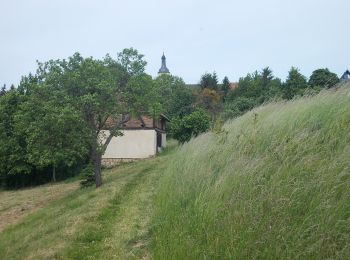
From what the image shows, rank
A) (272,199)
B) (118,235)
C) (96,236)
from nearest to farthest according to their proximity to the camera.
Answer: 1. (272,199)
2. (118,235)
3. (96,236)

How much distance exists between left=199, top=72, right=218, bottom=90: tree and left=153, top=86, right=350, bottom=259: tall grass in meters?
49.4

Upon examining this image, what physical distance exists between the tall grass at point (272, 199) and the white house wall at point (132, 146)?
89.3ft

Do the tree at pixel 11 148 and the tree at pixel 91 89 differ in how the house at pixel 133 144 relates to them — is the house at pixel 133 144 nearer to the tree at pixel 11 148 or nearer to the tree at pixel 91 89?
the tree at pixel 11 148

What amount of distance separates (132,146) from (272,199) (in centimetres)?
3085

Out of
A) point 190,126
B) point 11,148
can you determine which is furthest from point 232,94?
point 11,148

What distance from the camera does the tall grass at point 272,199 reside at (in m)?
4.63

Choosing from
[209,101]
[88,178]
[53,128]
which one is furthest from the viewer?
[209,101]

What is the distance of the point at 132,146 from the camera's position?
35.7 m

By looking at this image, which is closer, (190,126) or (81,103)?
(81,103)

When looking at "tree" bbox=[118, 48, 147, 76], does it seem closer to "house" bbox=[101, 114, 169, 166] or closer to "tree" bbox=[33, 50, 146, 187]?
"tree" bbox=[33, 50, 146, 187]

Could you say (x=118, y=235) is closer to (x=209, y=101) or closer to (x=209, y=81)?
(x=209, y=101)

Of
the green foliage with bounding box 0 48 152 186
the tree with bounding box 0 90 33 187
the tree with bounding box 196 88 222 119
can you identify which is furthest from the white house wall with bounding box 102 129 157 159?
the tree with bounding box 196 88 222 119

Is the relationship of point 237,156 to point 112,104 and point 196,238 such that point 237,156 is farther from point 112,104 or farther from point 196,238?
point 112,104

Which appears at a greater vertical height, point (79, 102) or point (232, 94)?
point (232, 94)
